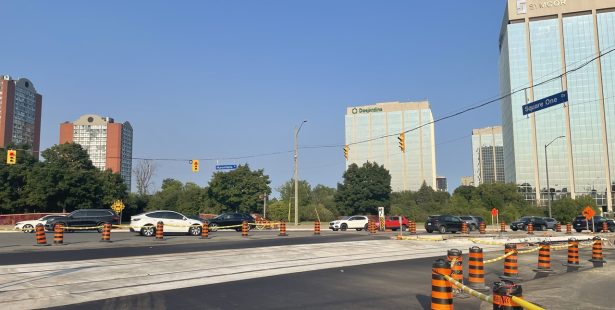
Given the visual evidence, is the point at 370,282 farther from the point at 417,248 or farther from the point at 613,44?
the point at 613,44

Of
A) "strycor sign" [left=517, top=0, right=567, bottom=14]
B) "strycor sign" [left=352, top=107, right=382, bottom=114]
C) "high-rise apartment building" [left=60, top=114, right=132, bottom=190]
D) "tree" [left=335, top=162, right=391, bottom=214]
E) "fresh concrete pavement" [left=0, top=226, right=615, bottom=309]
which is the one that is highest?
"strycor sign" [left=517, top=0, right=567, bottom=14]

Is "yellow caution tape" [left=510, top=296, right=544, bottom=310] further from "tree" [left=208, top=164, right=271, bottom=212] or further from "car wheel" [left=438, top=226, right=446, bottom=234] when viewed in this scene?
"tree" [left=208, top=164, right=271, bottom=212]

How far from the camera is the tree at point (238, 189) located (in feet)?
246

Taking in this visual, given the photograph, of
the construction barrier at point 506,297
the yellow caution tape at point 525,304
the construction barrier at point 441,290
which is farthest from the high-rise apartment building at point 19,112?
the yellow caution tape at point 525,304

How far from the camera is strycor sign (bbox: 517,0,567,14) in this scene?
11611 cm

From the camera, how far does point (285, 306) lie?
8.99 metres

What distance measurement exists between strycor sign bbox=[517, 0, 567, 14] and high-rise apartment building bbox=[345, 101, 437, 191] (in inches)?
1260

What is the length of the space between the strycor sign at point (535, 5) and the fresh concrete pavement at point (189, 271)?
11285 cm

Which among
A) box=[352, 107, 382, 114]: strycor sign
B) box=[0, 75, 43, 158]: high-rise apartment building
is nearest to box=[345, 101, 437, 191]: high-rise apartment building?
box=[352, 107, 382, 114]: strycor sign

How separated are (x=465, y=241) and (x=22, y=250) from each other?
69.3 ft

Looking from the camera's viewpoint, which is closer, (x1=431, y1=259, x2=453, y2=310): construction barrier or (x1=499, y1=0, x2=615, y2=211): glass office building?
(x1=431, y1=259, x2=453, y2=310): construction barrier

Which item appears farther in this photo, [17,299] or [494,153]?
[494,153]

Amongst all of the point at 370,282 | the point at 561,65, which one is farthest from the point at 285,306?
the point at 561,65

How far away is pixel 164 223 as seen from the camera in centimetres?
2914
